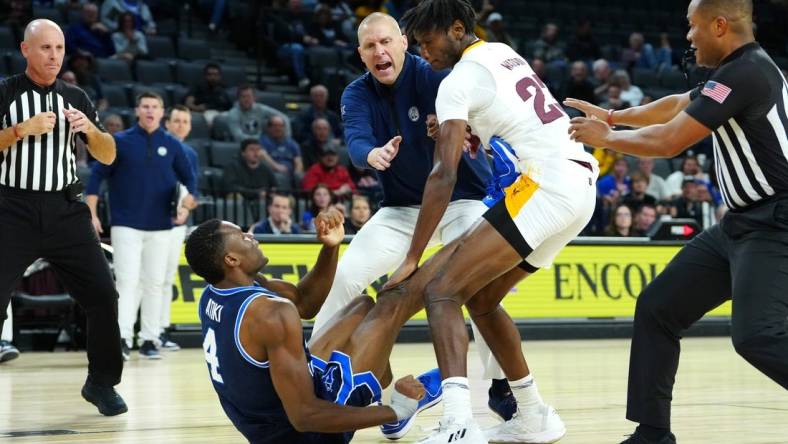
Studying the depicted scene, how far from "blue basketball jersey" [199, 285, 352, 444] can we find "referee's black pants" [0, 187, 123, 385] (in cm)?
205

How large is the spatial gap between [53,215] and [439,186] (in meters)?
2.61

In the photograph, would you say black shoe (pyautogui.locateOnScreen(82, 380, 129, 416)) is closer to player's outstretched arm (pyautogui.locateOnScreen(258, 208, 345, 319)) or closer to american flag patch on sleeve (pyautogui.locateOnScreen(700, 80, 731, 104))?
player's outstretched arm (pyautogui.locateOnScreen(258, 208, 345, 319))

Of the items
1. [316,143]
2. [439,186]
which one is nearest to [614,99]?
[316,143]

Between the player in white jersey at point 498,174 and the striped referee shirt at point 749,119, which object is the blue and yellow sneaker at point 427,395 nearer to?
the player in white jersey at point 498,174

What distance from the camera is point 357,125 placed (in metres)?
5.84

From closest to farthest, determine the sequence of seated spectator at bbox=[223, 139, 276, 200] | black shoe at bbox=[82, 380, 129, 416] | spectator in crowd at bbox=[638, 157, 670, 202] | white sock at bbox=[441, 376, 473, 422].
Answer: white sock at bbox=[441, 376, 473, 422], black shoe at bbox=[82, 380, 129, 416], seated spectator at bbox=[223, 139, 276, 200], spectator in crowd at bbox=[638, 157, 670, 202]

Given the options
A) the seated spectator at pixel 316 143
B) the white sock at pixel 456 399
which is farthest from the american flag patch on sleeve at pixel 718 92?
the seated spectator at pixel 316 143

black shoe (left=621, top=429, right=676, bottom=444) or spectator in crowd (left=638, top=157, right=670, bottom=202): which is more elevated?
black shoe (left=621, top=429, right=676, bottom=444)

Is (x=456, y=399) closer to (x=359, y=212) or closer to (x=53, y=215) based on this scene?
(x=53, y=215)

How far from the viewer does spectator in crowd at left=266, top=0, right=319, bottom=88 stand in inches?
671

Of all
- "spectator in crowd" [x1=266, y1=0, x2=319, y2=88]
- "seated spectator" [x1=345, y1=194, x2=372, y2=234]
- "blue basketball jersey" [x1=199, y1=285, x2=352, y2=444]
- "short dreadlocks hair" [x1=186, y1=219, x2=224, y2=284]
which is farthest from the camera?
"spectator in crowd" [x1=266, y1=0, x2=319, y2=88]

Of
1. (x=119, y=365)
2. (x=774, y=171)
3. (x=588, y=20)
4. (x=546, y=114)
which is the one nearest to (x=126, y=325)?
(x=119, y=365)

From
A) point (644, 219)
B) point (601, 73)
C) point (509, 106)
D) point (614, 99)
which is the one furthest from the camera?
Result: point (601, 73)

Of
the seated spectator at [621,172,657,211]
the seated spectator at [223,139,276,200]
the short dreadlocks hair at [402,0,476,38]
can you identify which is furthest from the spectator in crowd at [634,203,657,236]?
the short dreadlocks hair at [402,0,476,38]
